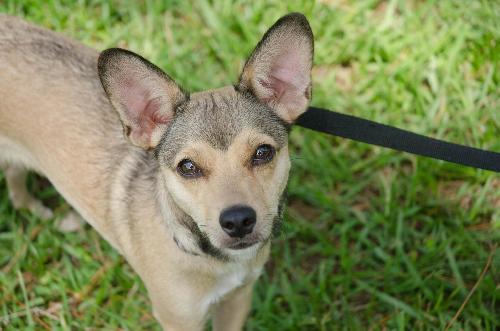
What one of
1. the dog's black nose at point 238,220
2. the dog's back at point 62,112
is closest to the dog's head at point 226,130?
the dog's black nose at point 238,220

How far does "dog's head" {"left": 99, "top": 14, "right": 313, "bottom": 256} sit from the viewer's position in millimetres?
2967

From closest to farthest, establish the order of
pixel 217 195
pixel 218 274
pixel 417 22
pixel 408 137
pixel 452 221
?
pixel 217 195 → pixel 408 137 → pixel 218 274 → pixel 452 221 → pixel 417 22

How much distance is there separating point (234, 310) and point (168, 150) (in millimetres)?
1322

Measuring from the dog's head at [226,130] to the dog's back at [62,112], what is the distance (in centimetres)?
64

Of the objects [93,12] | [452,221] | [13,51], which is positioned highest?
[13,51]

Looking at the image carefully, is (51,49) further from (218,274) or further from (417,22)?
(417,22)

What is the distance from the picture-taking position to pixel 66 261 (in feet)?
15.4

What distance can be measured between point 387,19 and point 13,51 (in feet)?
10.9

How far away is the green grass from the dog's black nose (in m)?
1.58

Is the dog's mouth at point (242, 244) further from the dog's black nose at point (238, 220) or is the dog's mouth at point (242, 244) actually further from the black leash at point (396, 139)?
the black leash at point (396, 139)

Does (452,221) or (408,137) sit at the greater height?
(408,137)

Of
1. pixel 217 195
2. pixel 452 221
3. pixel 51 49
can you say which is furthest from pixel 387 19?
pixel 217 195

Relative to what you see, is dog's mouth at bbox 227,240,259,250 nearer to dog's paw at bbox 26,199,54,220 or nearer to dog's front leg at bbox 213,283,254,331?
dog's front leg at bbox 213,283,254,331

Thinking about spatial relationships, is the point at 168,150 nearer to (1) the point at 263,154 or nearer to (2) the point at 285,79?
(1) the point at 263,154
